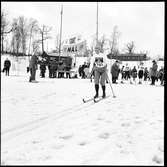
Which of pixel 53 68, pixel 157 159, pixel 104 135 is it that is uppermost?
pixel 53 68

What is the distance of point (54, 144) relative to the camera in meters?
5.75

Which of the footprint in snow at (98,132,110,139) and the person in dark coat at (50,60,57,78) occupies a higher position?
the person in dark coat at (50,60,57,78)

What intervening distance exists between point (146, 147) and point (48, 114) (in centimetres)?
365

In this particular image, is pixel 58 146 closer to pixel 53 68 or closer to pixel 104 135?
pixel 104 135

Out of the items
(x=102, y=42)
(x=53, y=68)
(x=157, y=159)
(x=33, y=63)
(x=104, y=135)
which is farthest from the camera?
(x=102, y=42)

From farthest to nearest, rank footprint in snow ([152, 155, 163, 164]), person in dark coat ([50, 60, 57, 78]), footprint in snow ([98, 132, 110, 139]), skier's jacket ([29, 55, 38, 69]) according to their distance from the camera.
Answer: person in dark coat ([50, 60, 57, 78])
skier's jacket ([29, 55, 38, 69])
footprint in snow ([98, 132, 110, 139])
footprint in snow ([152, 155, 163, 164])

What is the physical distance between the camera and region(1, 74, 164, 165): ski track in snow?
16.7ft

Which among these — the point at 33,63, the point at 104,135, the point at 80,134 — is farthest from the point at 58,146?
the point at 33,63

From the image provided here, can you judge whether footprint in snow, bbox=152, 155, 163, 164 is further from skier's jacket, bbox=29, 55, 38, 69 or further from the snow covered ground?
skier's jacket, bbox=29, 55, 38, 69

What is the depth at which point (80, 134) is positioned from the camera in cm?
651

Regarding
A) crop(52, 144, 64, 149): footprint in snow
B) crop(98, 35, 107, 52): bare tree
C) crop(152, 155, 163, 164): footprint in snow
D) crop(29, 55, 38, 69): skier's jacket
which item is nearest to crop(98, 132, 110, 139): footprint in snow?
crop(52, 144, 64, 149): footprint in snow

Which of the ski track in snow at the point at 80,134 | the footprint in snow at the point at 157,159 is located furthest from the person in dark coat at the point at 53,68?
the footprint in snow at the point at 157,159

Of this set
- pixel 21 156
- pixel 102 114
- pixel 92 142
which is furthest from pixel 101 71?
pixel 21 156

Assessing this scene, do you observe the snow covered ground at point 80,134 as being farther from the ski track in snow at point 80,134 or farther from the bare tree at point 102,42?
the bare tree at point 102,42
